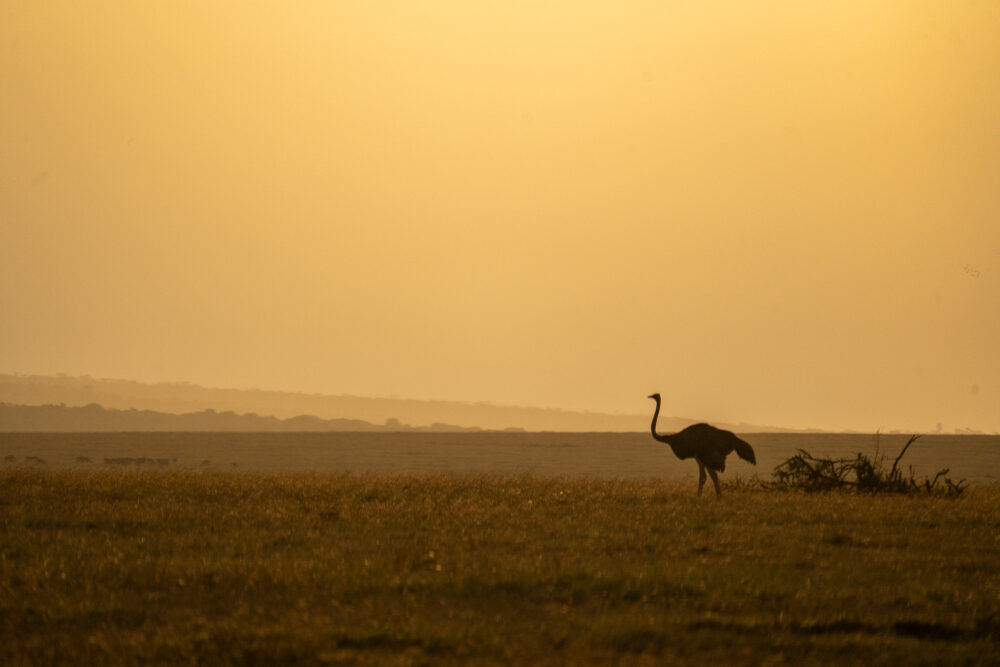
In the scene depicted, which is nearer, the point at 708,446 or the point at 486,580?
the point at 486,580

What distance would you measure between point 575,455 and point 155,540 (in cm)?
4687

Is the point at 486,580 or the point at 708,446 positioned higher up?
the point at 708,446

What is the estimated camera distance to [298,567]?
1170cm

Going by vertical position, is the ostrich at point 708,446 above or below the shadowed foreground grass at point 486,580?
above

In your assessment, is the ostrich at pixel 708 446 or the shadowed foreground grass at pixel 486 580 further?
the ostrich at pixel 708 446

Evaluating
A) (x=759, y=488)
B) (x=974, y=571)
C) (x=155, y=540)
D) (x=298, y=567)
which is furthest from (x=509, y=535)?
(x=759, y=488)

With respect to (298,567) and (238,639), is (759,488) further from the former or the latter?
(238,639)

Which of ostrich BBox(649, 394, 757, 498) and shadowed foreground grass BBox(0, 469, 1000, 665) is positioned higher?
ostrich BBox(649, 394, 757, 498)

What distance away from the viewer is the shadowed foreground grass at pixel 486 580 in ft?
28.3

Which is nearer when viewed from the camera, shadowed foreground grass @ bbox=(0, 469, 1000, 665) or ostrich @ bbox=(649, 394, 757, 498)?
shadowed foreground grass @ bbox=(0, 469, 1000, 665)

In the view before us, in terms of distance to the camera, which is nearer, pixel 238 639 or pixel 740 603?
pixel 238 639

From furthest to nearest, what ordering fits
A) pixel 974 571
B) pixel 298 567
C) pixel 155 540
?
pixel 155 540, pixel 974 571, pixel 298 567

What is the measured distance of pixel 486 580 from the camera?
10992 millimetres

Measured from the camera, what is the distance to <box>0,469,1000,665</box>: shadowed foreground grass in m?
8.64
